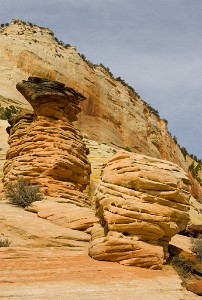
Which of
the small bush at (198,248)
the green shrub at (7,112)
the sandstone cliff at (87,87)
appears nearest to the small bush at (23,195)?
the small bush at (198,248)

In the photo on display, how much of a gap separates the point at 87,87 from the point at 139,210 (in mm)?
45754

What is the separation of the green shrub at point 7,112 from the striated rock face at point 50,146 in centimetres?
1747

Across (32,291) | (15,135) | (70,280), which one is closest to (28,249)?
(70,280)

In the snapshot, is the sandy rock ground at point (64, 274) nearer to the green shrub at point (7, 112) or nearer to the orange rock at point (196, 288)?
the orange rock at point (196, 288)

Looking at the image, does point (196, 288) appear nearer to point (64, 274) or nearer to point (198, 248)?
point (64, 274)

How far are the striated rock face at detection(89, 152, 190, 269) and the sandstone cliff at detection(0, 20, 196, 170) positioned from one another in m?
33.9

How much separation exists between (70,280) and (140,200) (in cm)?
311

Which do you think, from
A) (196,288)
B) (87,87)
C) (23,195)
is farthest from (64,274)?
(87,87)

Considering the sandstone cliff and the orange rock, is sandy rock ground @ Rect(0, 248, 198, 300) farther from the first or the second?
the sandstone cliff

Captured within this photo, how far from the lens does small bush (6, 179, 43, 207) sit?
568 inches

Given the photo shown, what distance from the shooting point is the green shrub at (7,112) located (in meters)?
37.8

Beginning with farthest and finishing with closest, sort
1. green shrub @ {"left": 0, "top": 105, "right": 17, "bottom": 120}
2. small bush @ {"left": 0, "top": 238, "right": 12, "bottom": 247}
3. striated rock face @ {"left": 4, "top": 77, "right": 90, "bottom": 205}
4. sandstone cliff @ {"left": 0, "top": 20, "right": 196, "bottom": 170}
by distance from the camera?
sandstone cliff @ {"left": 0, "top": 20, "right": 196, "bottom": 170} → green shrub @ {"left": 0, "top": 105, "right": 17, "bottom": 120} → striated rock face @ {"left": 4, "top": 77, "right": 90, "bottom": 205} → small bush @ {"left": 0, "top": 238, "right": 12, "bottom": 247}

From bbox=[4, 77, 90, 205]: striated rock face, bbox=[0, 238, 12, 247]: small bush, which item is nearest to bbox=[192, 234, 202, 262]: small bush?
bbox=[4, 77, 90, 205]: striated rock face

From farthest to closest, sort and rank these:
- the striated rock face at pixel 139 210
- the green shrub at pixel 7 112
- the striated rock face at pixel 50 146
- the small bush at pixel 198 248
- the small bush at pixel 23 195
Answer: the green shrub at pixel 7 112 → the striated rock face at pixel 50 146 → the small bush at pixel 23 195 → the small bush at pixel 198 248 → the striated rock face at pixel 139 210
